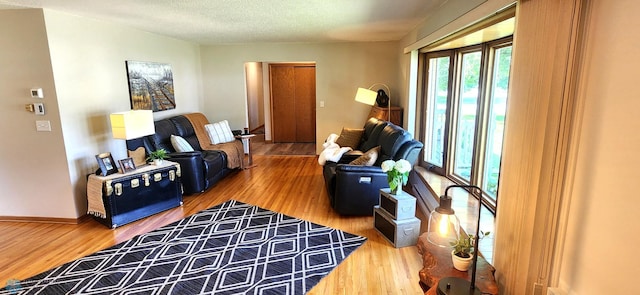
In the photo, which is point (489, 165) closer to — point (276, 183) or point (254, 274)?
point (254, 274)

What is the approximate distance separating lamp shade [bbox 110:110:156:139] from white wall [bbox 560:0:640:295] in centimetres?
398

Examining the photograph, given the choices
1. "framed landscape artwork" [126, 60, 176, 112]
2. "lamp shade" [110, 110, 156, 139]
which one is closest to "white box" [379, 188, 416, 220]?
"lamp shade" [110, 110, 156, 139]

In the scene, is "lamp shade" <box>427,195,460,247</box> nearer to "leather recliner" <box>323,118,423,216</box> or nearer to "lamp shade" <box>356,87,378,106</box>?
"leather recliner" <box>323,118,423,216</box>

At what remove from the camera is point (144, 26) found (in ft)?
14.1

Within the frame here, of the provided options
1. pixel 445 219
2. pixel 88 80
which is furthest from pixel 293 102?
pixel 445 219

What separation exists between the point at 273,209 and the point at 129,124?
191 centimetres

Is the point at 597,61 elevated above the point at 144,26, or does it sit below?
below

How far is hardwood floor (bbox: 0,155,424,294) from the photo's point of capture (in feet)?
8.43

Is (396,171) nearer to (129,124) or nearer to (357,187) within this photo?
(357,187)

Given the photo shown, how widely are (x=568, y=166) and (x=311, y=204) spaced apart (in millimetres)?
3109

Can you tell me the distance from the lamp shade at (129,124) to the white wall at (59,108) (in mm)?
364

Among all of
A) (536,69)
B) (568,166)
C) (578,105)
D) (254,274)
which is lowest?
(254,274)

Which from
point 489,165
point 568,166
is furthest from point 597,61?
point 489,165

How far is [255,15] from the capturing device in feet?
11.7
